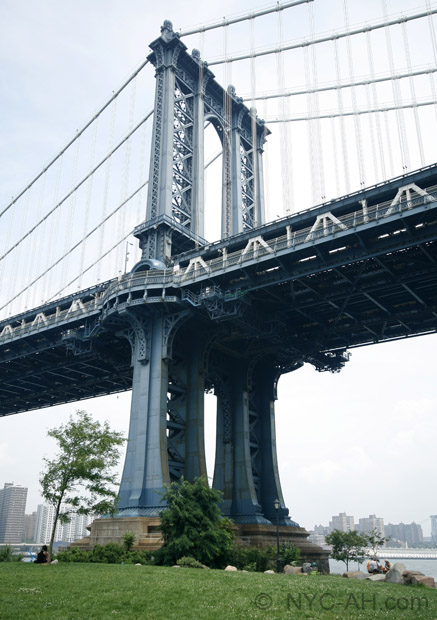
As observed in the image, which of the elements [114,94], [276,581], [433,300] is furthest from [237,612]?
[114,94]

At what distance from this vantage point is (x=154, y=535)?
3909 centimetres

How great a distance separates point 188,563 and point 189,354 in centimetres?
2410

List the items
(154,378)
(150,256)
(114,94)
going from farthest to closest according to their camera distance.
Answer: (114,94) → (150,256) → (154,378)

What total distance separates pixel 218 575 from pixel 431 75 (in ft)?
178

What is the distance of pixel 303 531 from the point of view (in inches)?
2125


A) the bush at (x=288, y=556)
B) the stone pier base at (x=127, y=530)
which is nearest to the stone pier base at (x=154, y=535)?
the stone pier base at (x=127, y=530)

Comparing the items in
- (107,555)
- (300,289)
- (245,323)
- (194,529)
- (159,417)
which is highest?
(300,289)

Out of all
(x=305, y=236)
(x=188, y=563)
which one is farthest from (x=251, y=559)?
(x=305, y=236)

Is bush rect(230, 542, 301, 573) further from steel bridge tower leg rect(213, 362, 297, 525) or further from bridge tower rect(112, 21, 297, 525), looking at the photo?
steel bridge tower leg rect(213, 362, 297, 525)

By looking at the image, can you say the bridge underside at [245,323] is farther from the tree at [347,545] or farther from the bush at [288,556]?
the tree at [347,545]

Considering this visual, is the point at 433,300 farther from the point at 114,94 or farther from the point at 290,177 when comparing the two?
the point at 114,94

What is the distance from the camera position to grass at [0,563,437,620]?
1516 centimetres

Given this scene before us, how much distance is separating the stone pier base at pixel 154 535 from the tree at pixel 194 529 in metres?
4.71

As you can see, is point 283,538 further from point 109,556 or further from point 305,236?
point 305,236
